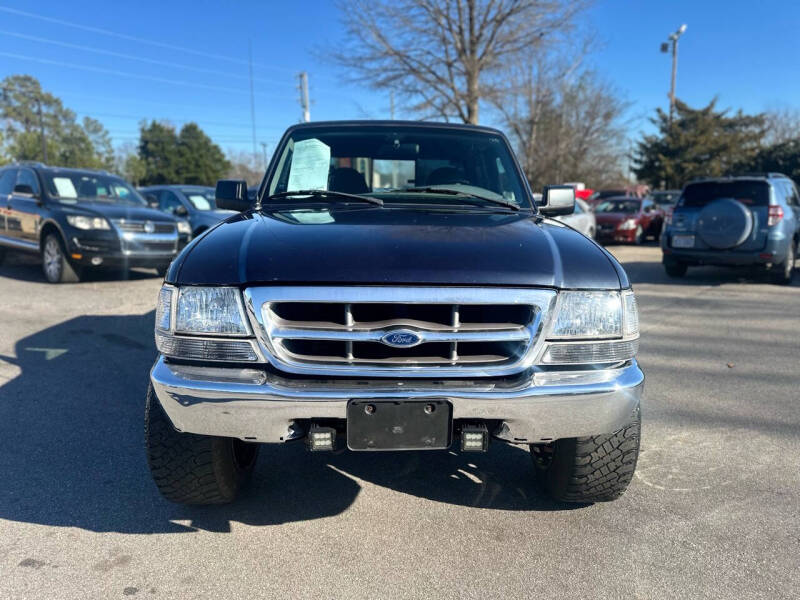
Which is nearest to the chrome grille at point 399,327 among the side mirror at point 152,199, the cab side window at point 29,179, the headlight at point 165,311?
the headlight at point 165,311

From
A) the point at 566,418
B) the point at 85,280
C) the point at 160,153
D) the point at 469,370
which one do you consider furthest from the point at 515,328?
the point at 160,153

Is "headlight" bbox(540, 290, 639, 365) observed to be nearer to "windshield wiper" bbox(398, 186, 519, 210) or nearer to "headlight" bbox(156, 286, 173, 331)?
"windshield wiper" bbox(398, 186, 519, 210)

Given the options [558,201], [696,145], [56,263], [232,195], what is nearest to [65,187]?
[56,263]

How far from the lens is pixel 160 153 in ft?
195

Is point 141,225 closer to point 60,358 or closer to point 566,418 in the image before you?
point 60,358

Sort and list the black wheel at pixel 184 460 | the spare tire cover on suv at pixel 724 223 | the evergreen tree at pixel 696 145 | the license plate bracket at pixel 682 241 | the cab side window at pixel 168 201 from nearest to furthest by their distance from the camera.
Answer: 1. the black wheel at pixel 184 460
2. the spare tire cover on suv at pixel 724 223
3. the license plate bracket at pixel 682 241
4. the cab side window at pixel 168 201
5. the evergreen tree at pixel 696 145

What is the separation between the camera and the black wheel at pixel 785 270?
10.0 m

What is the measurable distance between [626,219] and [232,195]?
51.5 ft

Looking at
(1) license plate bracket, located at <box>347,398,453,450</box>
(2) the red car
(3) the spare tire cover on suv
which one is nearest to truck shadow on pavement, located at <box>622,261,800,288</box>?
(3) the spare tire cover on suv

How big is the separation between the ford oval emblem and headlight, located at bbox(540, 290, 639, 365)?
51cm

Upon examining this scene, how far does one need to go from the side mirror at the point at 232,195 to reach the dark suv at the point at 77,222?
6.33 meters

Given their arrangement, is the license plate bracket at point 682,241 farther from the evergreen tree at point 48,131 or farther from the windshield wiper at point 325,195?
the evergreen tree at point 48,131

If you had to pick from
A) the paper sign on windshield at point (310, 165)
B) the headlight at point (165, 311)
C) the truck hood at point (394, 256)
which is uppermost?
the paper sign on windshield at point (310, 165)

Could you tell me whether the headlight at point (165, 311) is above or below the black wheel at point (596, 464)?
above
